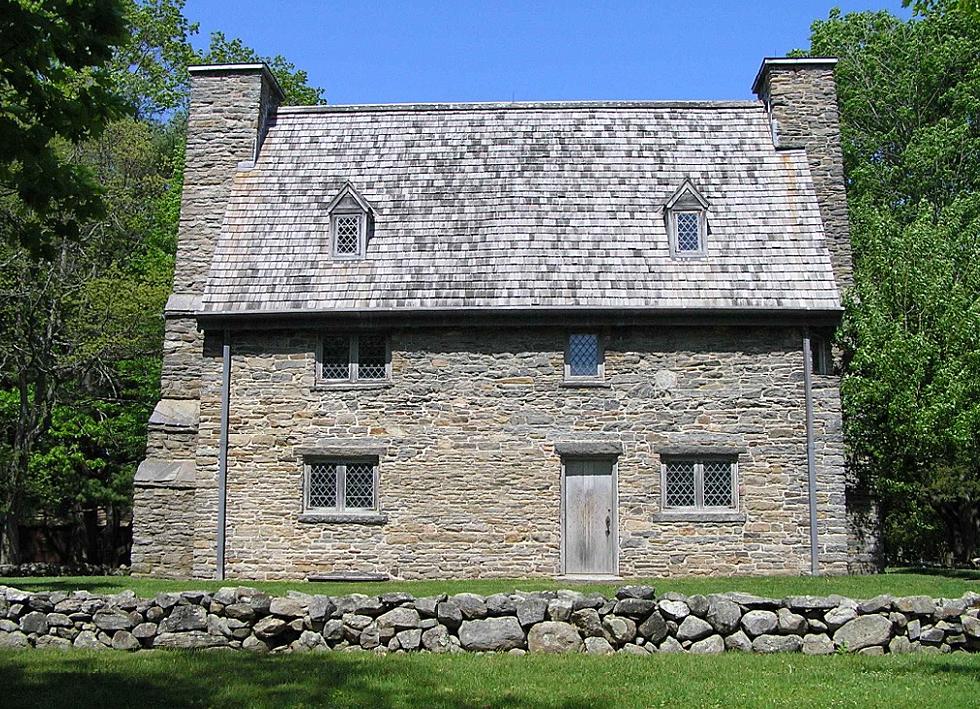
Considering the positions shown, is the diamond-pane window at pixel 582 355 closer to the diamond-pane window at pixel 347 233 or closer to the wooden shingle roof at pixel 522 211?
→ the wooden shingle roof at pixel 522 211

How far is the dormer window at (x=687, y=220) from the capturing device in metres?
20.3

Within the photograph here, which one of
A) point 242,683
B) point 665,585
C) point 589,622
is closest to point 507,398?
point 665,585

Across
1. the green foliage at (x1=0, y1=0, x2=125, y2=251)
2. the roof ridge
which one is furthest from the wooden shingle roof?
the green foliage at (x1=0, y1=0, x2=125, y2=251)

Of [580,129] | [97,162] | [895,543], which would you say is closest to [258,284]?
[580,129]

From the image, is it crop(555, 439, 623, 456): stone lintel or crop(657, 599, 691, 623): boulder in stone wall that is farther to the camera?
crop(555, 439, 623, 456): stone lintel

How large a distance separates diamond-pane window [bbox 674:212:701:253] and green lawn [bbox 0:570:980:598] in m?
6.09

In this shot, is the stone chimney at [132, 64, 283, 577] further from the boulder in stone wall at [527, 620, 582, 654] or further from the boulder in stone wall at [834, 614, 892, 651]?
the boulder in stone wall at [834, 614, 892, 651]

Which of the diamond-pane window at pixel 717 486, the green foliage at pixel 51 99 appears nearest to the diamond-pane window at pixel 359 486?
the diamond-pane window at pixel 717 486

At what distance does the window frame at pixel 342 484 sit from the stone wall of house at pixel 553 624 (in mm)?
7181

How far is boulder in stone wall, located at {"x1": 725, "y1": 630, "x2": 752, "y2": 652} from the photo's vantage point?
11648mm

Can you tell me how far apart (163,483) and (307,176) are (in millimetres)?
6705

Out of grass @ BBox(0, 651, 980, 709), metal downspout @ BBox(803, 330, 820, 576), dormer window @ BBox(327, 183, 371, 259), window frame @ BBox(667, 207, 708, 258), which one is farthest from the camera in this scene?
dormer window @ BBox(327, 183, 371, 259)

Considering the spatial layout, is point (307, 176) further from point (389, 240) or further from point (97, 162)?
point (97, 162)

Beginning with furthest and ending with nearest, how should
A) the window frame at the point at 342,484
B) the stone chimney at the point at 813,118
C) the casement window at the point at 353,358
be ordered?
the stone chimney at the point at 813,118 < the casement window at the point at 353,358 < the window frame at the point at 342,484
